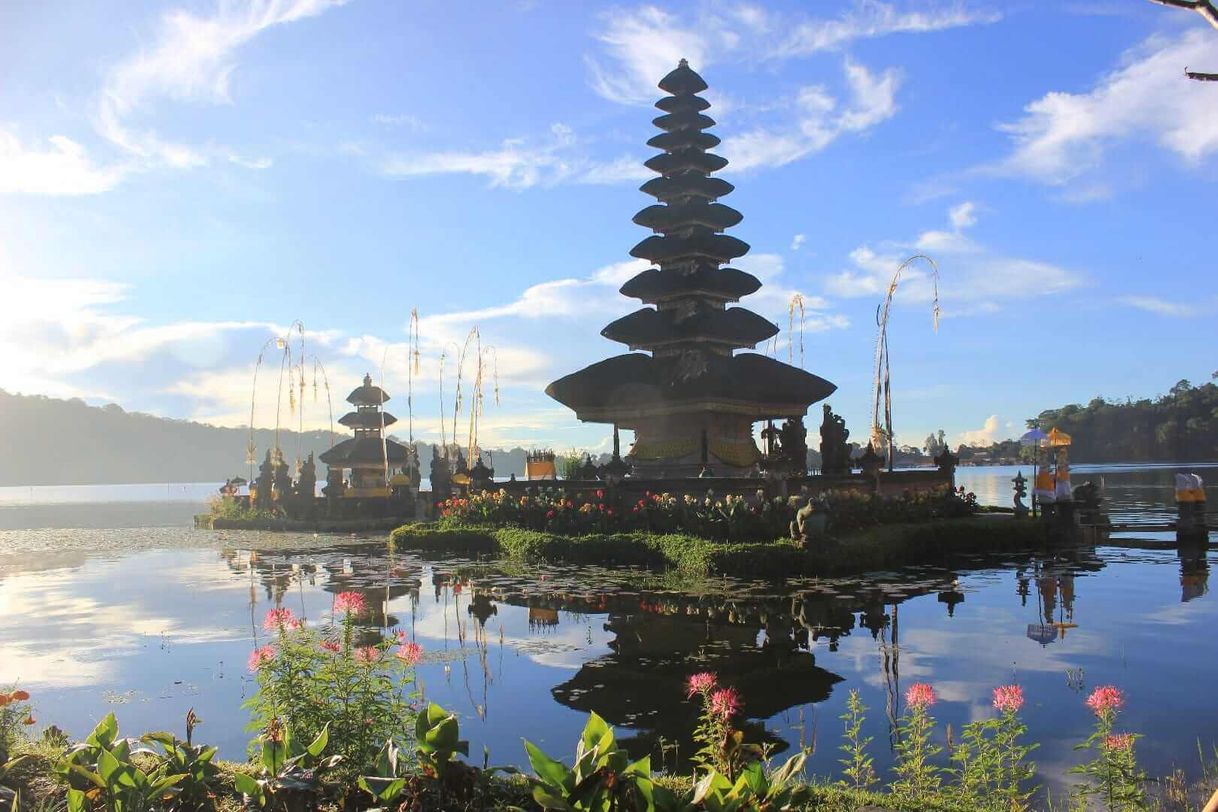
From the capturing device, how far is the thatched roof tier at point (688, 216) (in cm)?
3212

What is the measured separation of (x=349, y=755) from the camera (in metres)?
5.57

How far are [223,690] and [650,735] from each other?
5032 mm

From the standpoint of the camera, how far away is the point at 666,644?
1181 centimetres

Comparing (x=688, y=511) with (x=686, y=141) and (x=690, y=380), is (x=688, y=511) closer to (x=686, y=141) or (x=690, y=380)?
(x=690, y=380)

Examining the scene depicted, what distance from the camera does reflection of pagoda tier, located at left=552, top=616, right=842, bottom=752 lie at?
864 centimetres

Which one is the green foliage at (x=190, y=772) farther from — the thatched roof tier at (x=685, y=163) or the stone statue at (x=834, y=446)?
the thatched roof tier at (x=685, y=163)

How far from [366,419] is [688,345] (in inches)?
756

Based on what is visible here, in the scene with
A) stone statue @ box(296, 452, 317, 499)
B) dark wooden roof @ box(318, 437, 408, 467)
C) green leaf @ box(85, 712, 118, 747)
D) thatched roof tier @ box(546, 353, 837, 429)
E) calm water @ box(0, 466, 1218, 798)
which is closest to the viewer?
green leaf @ box(85, 712, 118, 747)

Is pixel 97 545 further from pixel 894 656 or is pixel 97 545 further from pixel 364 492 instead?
pixel 894 656

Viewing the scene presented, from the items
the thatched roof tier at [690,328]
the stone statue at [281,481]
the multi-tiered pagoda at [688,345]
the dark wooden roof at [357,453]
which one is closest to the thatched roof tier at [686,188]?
the multi-tiered pagoda at [688,345]

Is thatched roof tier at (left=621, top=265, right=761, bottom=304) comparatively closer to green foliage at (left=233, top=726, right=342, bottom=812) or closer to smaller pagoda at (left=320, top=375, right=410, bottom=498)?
smaller pagoda at (left=320, top=375, right=410, bottom=498)

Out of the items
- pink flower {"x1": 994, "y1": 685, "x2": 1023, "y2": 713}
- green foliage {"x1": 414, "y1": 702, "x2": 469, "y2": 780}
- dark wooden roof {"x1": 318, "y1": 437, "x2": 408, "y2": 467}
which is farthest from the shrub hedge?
dark wooden roof {"x1": 318, "y1": 437, "x2": 408, "y2": 467}

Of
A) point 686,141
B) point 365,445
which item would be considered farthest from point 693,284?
point 365,445

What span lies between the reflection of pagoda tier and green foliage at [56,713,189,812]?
3.66 meters
